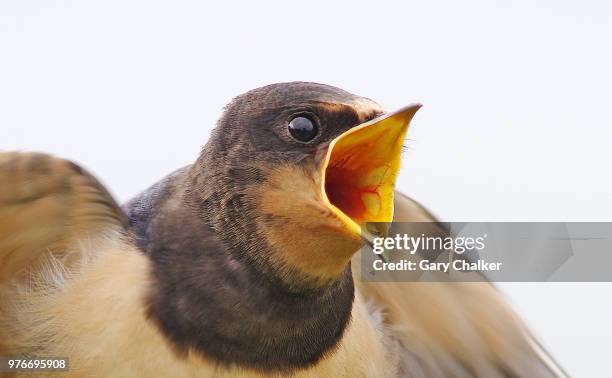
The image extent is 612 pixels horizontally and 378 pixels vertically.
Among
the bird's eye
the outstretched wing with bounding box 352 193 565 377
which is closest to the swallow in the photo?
the bird's eye

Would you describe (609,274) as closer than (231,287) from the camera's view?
No

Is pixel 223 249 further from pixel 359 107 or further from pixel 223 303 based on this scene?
pixel 359 107

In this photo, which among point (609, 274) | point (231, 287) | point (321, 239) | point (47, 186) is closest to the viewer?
point (321, 239)

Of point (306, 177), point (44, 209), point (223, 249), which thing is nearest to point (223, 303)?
point (223, 249)

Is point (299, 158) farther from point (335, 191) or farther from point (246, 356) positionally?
point (246, 356)

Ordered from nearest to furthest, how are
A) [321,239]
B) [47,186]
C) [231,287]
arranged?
1. [321,239]
2. [231,287]
3. [47,186]

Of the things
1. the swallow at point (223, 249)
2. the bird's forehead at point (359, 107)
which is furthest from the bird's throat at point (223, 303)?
the bird's forehead at point (359, 107)

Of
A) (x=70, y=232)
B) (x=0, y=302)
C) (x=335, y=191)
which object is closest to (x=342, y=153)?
(x=335, y=191)

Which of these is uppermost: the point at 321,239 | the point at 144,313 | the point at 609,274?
the point at 321,239
